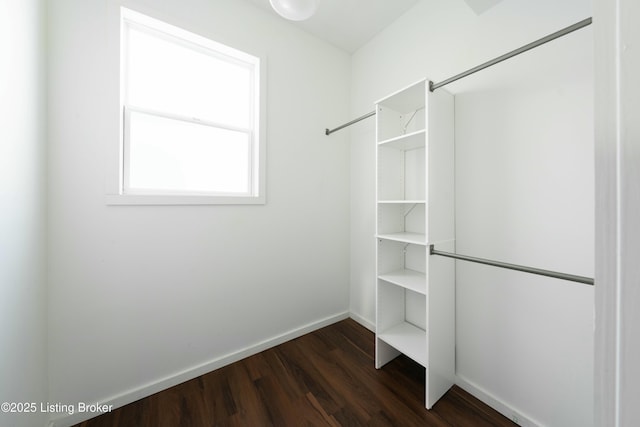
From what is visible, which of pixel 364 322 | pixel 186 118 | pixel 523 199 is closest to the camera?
pixel 523 199

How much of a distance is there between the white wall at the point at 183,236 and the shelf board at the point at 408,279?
2.31 ft

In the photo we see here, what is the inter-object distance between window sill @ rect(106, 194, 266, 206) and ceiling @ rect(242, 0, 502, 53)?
1.53m

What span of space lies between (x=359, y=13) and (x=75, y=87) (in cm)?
201

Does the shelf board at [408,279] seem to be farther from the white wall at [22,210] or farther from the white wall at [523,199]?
A: the white wall at [22,210]

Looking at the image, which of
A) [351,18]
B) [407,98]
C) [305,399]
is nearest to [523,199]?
[407,98]

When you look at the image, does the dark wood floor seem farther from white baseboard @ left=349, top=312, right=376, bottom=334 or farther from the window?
the window

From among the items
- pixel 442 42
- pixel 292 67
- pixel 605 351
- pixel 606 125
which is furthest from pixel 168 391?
pixel 442 42

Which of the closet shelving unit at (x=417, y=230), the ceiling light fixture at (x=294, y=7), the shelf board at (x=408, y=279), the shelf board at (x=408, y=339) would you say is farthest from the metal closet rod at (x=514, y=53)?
the shelf board at (x=408, y=339)

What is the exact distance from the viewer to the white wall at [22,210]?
842 mm

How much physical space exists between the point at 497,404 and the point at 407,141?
1697mm

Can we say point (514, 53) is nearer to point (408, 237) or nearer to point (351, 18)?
point (408, 237)

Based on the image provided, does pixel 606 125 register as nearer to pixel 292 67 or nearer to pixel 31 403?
pixel 31 403

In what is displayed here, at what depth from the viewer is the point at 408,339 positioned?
1652mm

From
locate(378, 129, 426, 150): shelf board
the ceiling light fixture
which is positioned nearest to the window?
the ceiling light fixture
